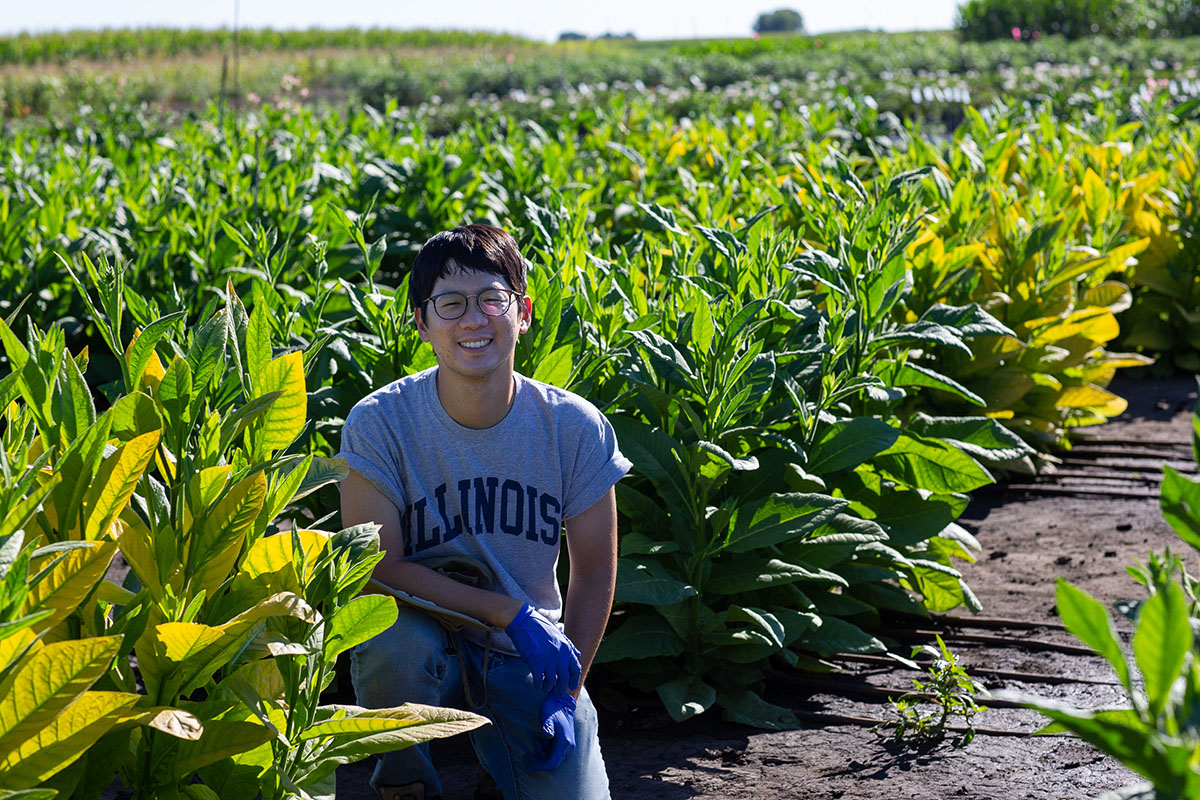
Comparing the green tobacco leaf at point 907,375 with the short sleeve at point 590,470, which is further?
the green tobacco leaf at point 907,375

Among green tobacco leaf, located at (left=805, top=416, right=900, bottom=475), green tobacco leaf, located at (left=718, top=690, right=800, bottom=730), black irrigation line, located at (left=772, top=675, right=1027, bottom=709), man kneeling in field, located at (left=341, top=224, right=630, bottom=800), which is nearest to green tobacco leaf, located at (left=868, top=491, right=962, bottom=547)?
green tobacco leaf, located at (left=805, top=416, right=900, bottom=475)

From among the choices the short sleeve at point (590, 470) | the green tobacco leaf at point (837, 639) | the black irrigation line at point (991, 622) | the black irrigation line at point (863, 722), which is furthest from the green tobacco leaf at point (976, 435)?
the short sleeve at point (590, 470)

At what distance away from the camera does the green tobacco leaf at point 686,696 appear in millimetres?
3059

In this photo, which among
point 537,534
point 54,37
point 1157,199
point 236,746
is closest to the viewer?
point 236,746

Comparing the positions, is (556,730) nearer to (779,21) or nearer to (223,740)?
(223,740)

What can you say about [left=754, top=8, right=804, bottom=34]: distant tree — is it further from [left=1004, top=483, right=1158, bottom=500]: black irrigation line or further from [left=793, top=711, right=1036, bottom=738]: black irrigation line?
[left=793, top=711, right=1036, bottom=738]: black irrigation line

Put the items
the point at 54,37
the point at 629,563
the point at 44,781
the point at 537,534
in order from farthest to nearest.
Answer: the point at 54,37 → the point at 629,563 → the point at 537,534 → the point at 44,781

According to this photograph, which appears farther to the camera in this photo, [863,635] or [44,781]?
[863,635]

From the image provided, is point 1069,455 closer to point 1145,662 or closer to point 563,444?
point 563,444

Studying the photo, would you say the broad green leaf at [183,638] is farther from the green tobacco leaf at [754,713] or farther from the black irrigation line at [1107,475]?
the black irrigation line at [1107,475]

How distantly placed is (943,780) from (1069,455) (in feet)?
9.69

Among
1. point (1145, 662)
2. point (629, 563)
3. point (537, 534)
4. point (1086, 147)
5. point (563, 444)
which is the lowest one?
point (629, 563)

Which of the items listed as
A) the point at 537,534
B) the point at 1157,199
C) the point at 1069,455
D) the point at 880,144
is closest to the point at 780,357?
the point at 537,534

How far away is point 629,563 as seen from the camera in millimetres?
3084
